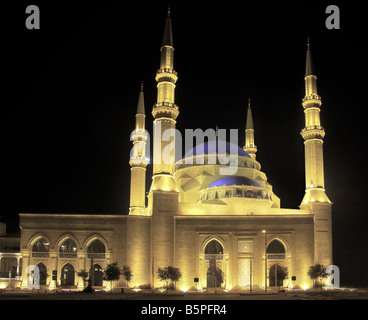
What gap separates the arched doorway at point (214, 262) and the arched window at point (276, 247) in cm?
402

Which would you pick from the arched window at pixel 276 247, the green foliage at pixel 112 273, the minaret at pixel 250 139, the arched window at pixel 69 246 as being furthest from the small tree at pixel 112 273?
the minaret at pixel 250 139

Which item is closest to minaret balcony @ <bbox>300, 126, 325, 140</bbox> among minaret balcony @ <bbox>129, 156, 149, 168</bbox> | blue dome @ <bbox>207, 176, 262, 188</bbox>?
blue dome @ <bbox>207, 176, 262, 188</bbox>

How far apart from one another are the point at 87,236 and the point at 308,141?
21330 mm

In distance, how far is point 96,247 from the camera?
1750 inches

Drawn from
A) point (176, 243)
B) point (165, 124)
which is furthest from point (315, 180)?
point (165, 124)

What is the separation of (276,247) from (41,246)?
64.0 feet

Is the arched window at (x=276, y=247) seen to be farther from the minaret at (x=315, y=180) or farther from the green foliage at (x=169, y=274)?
the green foliage at (x=169, y=274)

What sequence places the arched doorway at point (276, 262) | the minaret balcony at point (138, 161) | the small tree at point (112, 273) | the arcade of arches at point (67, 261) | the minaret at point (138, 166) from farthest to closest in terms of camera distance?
the minaret balcony at point (138, 161)
the minaret at point (138, 166)
the arched doorway at point (276, 262)
the arcade of arches at point (67, 261)
the small tree at point (112, 273)

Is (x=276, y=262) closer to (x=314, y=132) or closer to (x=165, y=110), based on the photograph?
(x=314, y=132)

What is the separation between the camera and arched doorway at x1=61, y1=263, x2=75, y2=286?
4369 cm

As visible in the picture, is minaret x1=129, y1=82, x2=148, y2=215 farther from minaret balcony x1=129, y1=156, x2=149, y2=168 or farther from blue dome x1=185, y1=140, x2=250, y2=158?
blue dome x1=185, y1=140, x2=250, y2=158

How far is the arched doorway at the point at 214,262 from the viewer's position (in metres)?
43.5
